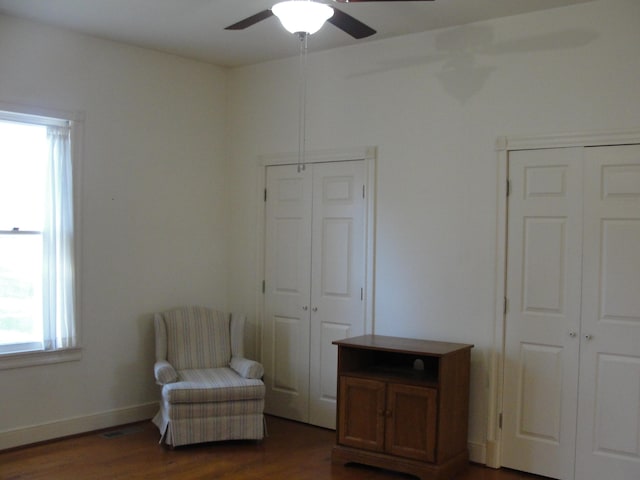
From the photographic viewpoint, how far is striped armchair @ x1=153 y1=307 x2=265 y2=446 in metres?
4.32

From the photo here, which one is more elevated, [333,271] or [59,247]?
[59,247]

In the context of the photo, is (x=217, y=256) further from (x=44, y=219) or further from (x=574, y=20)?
(x=574, y=20)

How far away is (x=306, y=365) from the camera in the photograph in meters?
5.07

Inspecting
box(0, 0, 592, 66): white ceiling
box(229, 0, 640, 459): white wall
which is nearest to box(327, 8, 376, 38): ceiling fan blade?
box(0, 0, 592, 66): white ceiling

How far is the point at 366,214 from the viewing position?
4.72m

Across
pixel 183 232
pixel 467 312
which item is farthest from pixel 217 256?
pixel 467 312

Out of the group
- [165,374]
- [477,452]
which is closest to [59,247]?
[165,374]

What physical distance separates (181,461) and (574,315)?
2.57 meters

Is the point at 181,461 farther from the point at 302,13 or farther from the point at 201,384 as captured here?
the point at 302,13

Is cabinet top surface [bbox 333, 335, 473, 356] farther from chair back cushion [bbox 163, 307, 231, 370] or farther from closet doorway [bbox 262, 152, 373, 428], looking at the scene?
chair back cushion [bbox 163, 307, 231, 370]

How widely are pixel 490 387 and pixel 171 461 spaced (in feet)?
6.76

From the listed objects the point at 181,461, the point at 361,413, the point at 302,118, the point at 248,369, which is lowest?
the point at 181,461

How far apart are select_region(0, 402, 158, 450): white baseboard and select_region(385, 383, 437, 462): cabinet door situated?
204cm

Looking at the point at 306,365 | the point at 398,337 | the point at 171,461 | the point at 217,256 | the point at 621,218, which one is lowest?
the point at 171,461
